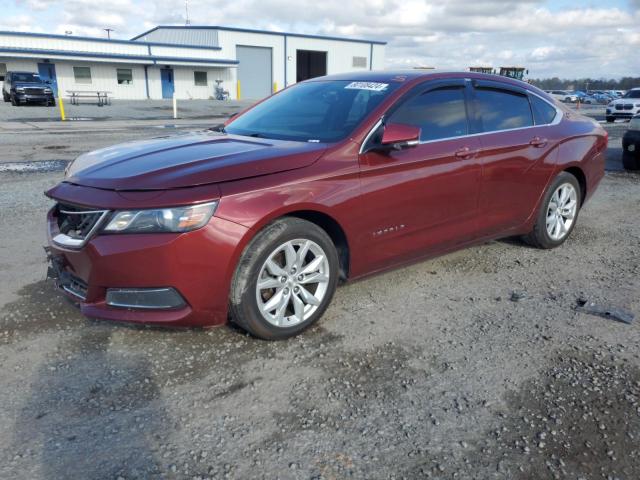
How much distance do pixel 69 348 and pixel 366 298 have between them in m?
2.07

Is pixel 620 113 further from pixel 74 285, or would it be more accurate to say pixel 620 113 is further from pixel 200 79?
pixel 200 79

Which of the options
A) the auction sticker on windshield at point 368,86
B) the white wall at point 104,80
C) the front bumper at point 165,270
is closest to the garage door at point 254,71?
the white wall at point 104,80

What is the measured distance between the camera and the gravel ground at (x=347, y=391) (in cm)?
232

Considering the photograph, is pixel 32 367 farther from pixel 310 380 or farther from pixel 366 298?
pixel 366 298

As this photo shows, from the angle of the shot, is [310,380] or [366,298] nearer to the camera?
[310,380]

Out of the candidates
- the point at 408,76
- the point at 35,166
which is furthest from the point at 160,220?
the point at 35,166

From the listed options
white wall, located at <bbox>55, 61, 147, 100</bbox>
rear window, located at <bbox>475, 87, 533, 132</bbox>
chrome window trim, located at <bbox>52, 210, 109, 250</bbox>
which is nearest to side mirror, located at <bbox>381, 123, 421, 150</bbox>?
rear window, located at <bbox>475, 87, 533, 132</bbox>

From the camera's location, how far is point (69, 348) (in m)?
3.23

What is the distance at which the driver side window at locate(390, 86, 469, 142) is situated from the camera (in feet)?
12.9

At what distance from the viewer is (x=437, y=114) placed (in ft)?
13.5

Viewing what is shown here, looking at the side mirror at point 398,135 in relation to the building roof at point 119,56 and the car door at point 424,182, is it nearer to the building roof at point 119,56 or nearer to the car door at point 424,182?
the car door at point 424,182

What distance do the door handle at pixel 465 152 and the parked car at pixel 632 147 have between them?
7.51m

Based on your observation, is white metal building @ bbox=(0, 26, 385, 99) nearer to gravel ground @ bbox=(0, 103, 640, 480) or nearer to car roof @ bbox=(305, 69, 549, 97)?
car roof @ bbox=(305, 69, 549, 97)

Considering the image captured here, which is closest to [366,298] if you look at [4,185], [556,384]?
[556,384]
